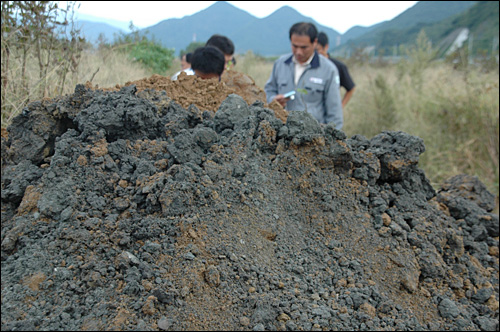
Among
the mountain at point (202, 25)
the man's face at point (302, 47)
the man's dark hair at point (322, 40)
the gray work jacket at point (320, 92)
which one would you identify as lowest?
the gray work jacket at point (320, 92)

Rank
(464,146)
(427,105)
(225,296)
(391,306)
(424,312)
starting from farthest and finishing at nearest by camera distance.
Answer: (427,105), (464,146), (424,312), (391,306), (225,296)

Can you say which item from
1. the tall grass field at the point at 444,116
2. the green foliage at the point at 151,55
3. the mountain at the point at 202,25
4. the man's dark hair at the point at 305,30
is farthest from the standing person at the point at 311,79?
the green foliage at the point at 151,55

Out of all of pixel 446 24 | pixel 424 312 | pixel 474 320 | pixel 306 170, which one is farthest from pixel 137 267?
pixel 446 24

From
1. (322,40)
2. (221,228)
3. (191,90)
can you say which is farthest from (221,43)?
(221,228)

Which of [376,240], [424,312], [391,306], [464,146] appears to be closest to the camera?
[391,306]

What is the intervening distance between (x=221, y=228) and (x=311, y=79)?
3.32 meters

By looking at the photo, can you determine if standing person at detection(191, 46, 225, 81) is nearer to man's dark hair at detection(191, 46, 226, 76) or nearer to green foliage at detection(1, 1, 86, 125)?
man's dark hair at detection(191, 46, 226, 76)

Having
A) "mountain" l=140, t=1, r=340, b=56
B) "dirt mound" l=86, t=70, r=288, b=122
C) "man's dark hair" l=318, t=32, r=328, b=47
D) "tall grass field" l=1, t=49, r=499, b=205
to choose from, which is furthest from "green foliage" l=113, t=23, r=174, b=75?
"dirt mound" l=86, t=70, r=288, b=122

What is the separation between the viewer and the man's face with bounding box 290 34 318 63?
15.4 ft

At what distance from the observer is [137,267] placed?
1744 millimetres

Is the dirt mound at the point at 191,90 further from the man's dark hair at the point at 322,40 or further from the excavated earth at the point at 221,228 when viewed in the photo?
the man's dark hair at the point at 322,40

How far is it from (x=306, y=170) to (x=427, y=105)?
260 inches

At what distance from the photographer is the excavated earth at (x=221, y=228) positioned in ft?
5.50

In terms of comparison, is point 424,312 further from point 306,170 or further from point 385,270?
point 306,170
